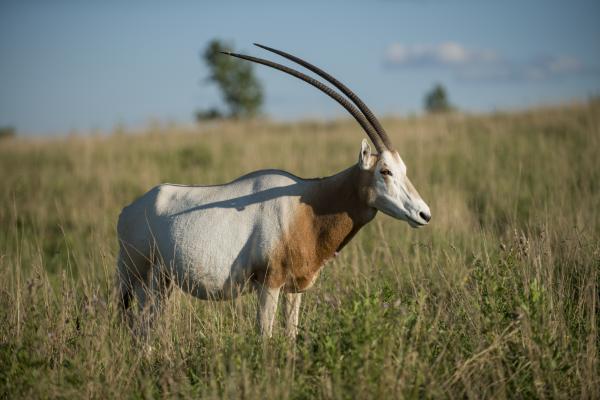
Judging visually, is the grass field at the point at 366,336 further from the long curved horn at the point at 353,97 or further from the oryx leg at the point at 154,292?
the long curved horn at the point at 353,97

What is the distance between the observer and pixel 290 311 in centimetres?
441

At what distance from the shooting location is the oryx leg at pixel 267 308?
14.8ft

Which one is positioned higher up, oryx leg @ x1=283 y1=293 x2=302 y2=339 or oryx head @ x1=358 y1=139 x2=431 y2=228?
oryx head @ x1=358 y1=139 x2=431 y2=228

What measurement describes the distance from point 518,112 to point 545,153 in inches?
178

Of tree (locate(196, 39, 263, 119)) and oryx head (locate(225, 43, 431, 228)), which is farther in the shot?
tree (locate(196, 39, 263, 119))

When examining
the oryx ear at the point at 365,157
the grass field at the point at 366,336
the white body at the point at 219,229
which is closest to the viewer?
the grass field at the point at 366,336

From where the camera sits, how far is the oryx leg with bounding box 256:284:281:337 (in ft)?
14.8

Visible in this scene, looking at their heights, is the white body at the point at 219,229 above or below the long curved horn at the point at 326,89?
below

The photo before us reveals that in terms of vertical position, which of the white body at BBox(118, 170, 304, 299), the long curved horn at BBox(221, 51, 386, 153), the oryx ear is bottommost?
the white body at BBox(118, 170, 304, 299)

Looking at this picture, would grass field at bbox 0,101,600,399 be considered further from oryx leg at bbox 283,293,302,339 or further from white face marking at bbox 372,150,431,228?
white face marking at bbox 372,150,431,228

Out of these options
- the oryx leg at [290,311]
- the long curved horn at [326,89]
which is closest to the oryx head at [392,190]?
the long curved horn at [326,89]

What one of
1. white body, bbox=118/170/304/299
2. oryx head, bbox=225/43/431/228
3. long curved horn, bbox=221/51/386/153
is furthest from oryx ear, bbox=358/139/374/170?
white body, bbox=118/170/304/299

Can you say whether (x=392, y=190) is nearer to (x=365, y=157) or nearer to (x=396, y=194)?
(x=396, y=194)

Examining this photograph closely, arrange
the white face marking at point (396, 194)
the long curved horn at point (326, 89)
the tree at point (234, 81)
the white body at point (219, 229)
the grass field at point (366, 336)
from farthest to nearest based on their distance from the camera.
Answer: the tree at point (234, 81), the long curved horn at point (326, 89), the white body at point (219, 229), the white face marking at point (396, 194), the grass field at point (366, 336)
